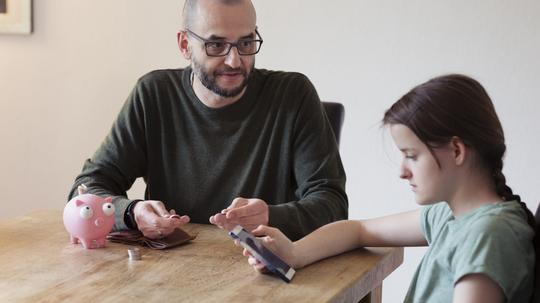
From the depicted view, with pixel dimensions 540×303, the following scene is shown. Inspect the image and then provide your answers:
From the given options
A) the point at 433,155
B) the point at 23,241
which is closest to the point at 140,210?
the point at 23,241

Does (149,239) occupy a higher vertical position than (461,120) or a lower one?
lower

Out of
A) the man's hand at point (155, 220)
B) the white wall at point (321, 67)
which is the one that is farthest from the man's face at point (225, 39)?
the white wall at point (321, 67)

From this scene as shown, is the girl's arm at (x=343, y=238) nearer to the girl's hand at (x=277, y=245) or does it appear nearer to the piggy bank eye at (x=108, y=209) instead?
the girl's hand at (x=277, y=245)

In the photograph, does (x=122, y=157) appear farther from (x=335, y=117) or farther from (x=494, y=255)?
(x=494, y=255)

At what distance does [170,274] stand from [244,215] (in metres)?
0.23

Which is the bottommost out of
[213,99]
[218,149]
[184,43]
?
[218,149]

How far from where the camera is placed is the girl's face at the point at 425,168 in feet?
4.52

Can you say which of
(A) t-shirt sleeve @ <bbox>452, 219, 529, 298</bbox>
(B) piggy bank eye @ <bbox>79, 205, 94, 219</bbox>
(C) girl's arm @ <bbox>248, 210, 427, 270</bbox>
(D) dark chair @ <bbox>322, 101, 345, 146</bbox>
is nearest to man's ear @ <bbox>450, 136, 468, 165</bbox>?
(A) t-shirt sleeve @ <bbox>452, 219, 529, 298</bbox>

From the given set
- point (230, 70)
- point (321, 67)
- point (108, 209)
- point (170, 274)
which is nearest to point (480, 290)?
point (170, 274)

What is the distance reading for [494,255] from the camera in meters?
1.26

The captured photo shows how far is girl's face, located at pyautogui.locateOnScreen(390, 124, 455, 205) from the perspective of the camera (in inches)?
54.3

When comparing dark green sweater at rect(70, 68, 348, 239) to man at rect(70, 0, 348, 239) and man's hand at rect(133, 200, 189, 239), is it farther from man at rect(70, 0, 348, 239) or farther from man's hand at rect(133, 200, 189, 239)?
man's hand at rect(133, 200, 189, 239)

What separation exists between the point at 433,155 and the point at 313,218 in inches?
22.5

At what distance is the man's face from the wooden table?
1.36 ft
